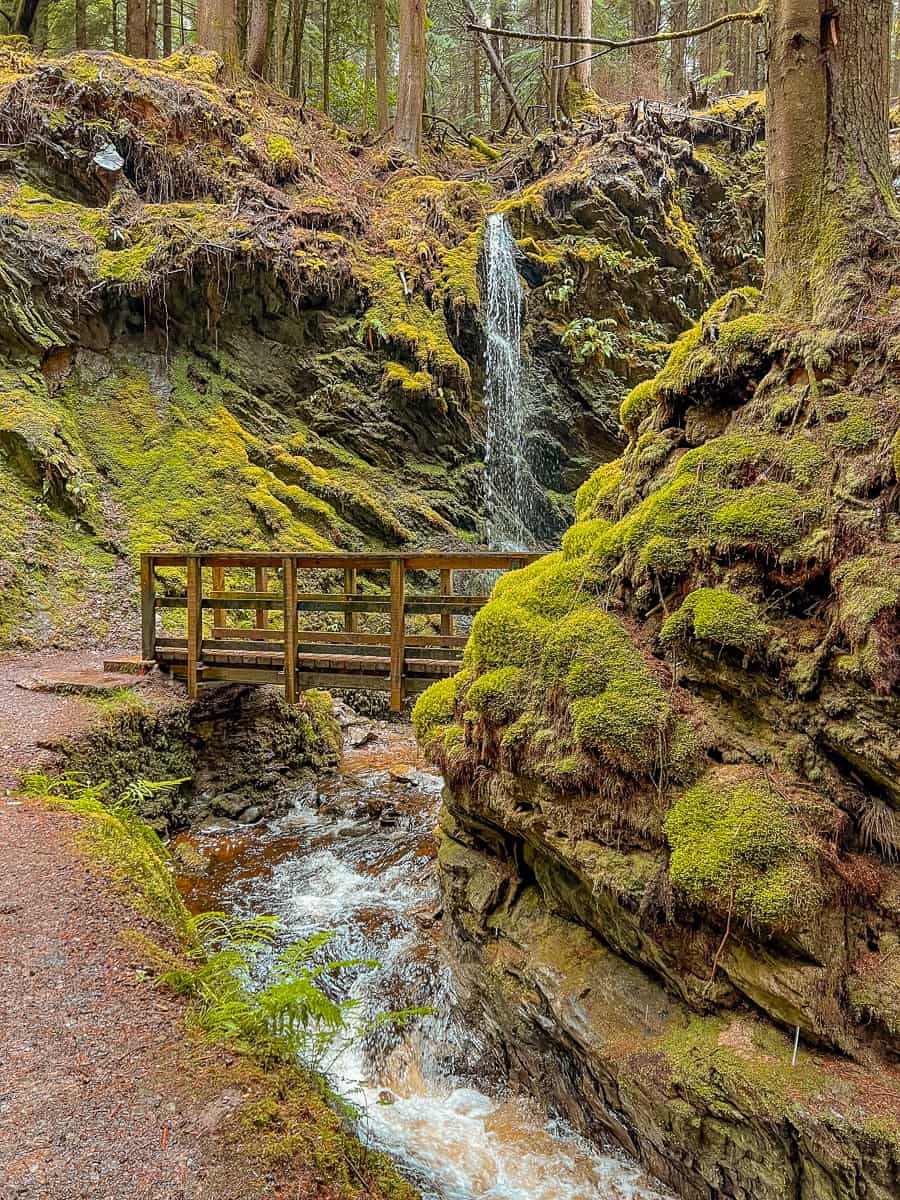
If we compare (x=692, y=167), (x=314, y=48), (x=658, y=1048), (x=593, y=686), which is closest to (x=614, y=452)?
(x=692, y=167)

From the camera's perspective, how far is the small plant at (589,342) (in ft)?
51.1

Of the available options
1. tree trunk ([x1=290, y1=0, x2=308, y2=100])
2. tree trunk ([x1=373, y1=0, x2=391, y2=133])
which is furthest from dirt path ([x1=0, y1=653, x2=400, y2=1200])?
tree trunk ([x1=290, y1=0, x2=308, y2=100])

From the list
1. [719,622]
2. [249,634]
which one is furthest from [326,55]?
[719,622]

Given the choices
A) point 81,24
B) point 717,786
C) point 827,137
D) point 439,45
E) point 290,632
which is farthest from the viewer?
point 439,45

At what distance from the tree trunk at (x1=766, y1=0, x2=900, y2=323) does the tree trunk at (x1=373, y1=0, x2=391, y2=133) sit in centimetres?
1894

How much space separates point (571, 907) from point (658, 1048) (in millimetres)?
864

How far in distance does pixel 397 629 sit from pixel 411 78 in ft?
56.8

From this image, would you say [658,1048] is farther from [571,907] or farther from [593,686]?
[593,686]

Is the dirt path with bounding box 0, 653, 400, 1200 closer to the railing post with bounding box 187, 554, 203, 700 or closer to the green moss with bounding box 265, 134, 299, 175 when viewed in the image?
the railing post with bounding box 187, 554, 203, 700

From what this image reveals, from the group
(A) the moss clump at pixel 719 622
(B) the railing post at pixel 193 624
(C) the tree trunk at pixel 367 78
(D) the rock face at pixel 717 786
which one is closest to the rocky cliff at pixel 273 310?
(B) the railing post at pixel 193 624

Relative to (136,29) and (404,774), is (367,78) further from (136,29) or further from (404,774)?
(404,774)

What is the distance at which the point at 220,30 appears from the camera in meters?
16.2

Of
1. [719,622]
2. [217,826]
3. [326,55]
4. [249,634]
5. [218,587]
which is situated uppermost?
[326,55]

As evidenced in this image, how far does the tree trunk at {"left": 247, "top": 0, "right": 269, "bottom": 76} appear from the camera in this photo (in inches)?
697
